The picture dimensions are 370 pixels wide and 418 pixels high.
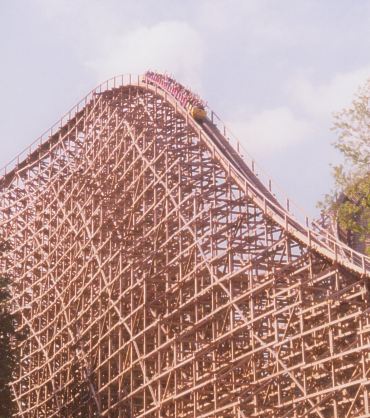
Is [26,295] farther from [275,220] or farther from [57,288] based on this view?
[275,220]

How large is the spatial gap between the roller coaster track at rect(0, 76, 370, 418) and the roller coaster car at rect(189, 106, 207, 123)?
0.20 m

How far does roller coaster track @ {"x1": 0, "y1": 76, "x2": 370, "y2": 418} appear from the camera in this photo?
1770 cm

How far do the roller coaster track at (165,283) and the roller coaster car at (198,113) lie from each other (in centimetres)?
20

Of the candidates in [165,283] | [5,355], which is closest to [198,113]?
[165,283]

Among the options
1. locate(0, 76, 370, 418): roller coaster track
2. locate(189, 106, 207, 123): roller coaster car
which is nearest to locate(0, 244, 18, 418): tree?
locate(0, 76, 370, 418): roller coaster track

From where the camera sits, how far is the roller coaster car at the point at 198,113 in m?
24.2

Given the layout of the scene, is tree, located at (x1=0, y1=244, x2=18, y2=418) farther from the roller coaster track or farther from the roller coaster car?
the roller coaster car

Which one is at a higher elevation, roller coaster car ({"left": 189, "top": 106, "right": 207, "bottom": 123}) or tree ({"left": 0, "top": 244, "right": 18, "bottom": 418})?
roller coaster car ({"left": 189, "top": 106, "right": 207, "bottom": 123})

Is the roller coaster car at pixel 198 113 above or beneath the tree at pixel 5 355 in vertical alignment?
above

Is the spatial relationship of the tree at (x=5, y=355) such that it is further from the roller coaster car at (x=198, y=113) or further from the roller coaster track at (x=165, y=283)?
the roller coaster car at (x=198, y=113)

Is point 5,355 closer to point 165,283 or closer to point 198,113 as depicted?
point 165,283

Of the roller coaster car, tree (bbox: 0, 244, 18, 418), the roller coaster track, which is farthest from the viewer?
the roller coaster car

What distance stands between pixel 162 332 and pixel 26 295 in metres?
9.07

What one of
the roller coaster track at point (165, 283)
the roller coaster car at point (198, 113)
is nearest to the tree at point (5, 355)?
the roller coaster track at point (165, 283)
